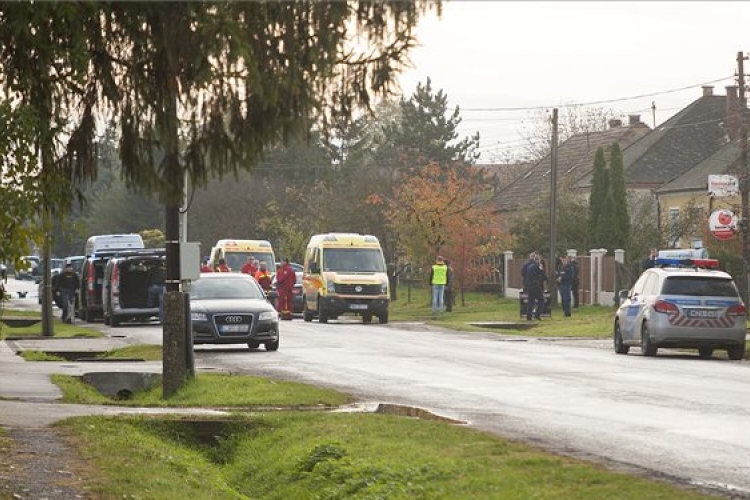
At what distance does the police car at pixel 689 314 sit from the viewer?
102 ft

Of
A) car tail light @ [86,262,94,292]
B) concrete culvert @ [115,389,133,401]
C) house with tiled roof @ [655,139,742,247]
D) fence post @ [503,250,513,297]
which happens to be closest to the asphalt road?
concrete culvert @ [115,389,133,401]

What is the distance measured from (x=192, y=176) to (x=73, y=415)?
649 cm

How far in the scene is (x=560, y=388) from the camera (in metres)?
21.9

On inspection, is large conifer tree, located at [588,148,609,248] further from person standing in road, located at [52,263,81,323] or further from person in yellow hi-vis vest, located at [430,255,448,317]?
person standing in road, located at [52,263,81,323]

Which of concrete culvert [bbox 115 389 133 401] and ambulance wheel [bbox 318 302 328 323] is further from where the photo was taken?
ambulance wheel [bbox 318 302 328 323]

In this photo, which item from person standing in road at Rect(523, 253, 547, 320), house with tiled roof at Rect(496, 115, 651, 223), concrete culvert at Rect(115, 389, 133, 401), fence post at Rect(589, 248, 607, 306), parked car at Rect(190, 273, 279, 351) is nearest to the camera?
concrete culvert at Rect(115, 389, 133, 401)

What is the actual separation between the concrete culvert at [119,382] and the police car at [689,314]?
10.3 metres

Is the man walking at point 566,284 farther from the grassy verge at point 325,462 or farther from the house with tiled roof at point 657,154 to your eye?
the grassy verge at point 325,462

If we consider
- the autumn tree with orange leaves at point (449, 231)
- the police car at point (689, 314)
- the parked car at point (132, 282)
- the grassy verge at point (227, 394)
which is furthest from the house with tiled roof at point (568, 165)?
the grassy verge at point (227, 394)

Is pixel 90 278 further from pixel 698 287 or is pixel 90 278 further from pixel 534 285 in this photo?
pixel 698 287

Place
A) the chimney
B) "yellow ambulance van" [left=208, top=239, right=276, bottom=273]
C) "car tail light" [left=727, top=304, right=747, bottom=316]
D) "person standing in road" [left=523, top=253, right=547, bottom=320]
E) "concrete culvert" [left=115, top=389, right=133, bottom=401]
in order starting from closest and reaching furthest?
"concrete culvert" [left=115, top=389, right=133, bottom=401] → "car tail light" [left=727, top=304, right=747, bottom=316] → "person standing in road" [left=523, top=253, right=547, bottom=320] → "yellow ambulance van" [left=208, top=239, right=276, bottom=273] → the chimney

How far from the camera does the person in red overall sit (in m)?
50.9

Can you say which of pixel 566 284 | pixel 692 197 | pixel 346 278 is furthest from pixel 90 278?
pixel 692 197

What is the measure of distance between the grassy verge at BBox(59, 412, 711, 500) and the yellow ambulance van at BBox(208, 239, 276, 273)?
1540 inches
